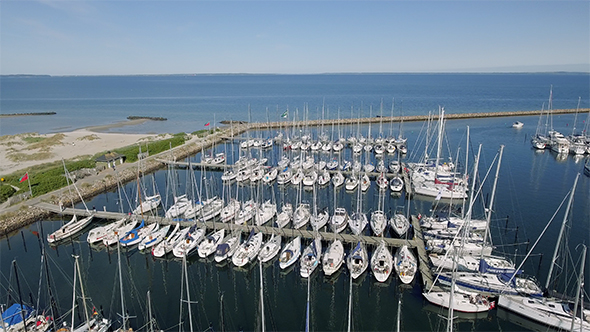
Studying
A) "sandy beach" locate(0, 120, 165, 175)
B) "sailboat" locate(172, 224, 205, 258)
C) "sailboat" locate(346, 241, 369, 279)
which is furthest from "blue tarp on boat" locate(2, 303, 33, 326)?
"sandy beach" locate(0, 120, 165, 175)

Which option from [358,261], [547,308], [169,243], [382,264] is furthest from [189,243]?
[547,308]

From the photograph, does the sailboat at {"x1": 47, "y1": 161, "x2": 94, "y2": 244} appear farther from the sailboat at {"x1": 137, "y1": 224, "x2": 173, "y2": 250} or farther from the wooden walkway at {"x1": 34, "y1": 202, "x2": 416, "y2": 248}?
the sailboat at {"x1": 137, "y1": 224, "x2": 173, "y2": 250}

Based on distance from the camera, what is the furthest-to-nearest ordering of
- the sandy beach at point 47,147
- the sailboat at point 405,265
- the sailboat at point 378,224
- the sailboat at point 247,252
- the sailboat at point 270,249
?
1. the sandy beach at point 47,147
2. the sailboat at point 378,224
3. the sailboat at point 270,249
4. the sailboat at point 247,252
5. the sailboat at point 405,265

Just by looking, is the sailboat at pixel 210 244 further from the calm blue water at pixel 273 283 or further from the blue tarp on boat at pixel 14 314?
the blue tarp on boat at pixel 14 314

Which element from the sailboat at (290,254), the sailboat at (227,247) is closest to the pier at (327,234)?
the sailboat at (227,247)

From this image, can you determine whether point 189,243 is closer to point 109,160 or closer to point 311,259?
point 311,259
